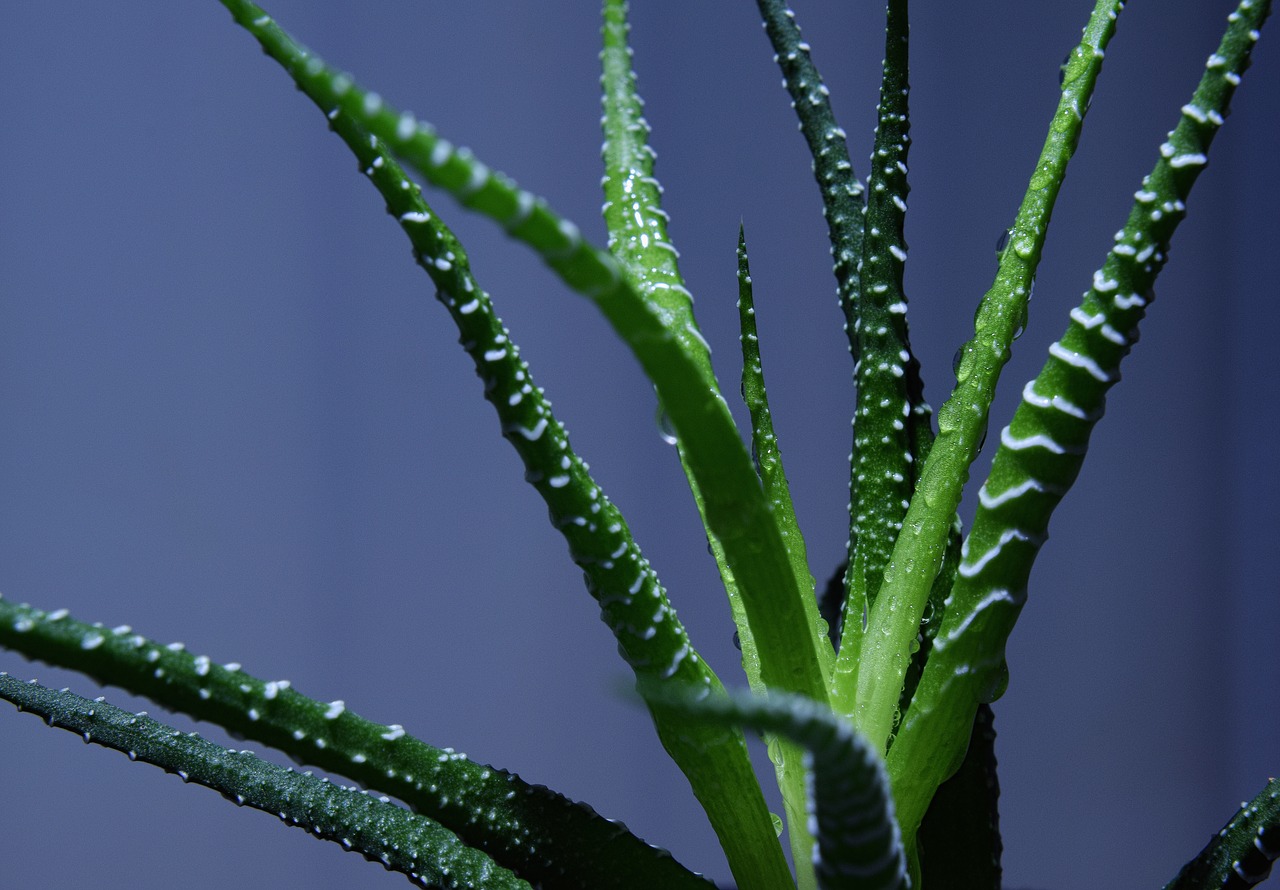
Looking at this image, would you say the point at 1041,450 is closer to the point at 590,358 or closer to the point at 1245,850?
the point at 1245,850

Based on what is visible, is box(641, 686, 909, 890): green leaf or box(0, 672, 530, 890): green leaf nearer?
box(641, 686, 909, 890): green leaf

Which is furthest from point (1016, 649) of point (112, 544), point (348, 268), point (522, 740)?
point (112, 544)

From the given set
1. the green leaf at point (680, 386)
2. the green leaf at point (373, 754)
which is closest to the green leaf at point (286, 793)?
the green leaf at point (373, 754)

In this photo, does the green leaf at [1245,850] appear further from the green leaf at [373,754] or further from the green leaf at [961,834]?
the green leaf at [373,754]

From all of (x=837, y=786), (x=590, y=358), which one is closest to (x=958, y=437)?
(x=837, y=786)

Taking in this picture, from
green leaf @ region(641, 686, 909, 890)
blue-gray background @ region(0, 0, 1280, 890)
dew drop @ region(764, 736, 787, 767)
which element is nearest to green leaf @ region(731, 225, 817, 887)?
dew drop @ region(764, 736, 787, 767)

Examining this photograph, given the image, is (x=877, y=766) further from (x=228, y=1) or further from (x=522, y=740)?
(x=522, y=740)

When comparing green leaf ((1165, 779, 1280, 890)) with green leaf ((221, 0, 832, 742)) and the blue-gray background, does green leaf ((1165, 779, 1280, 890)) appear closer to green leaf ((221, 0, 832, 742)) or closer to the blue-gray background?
green leaf ((221, 0, 832, 742))

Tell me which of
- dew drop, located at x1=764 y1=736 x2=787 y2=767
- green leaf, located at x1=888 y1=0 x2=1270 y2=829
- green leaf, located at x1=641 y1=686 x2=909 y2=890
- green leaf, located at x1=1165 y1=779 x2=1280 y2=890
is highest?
green leaf, located at x1=888 y1=0 x2=1270 y2=829
